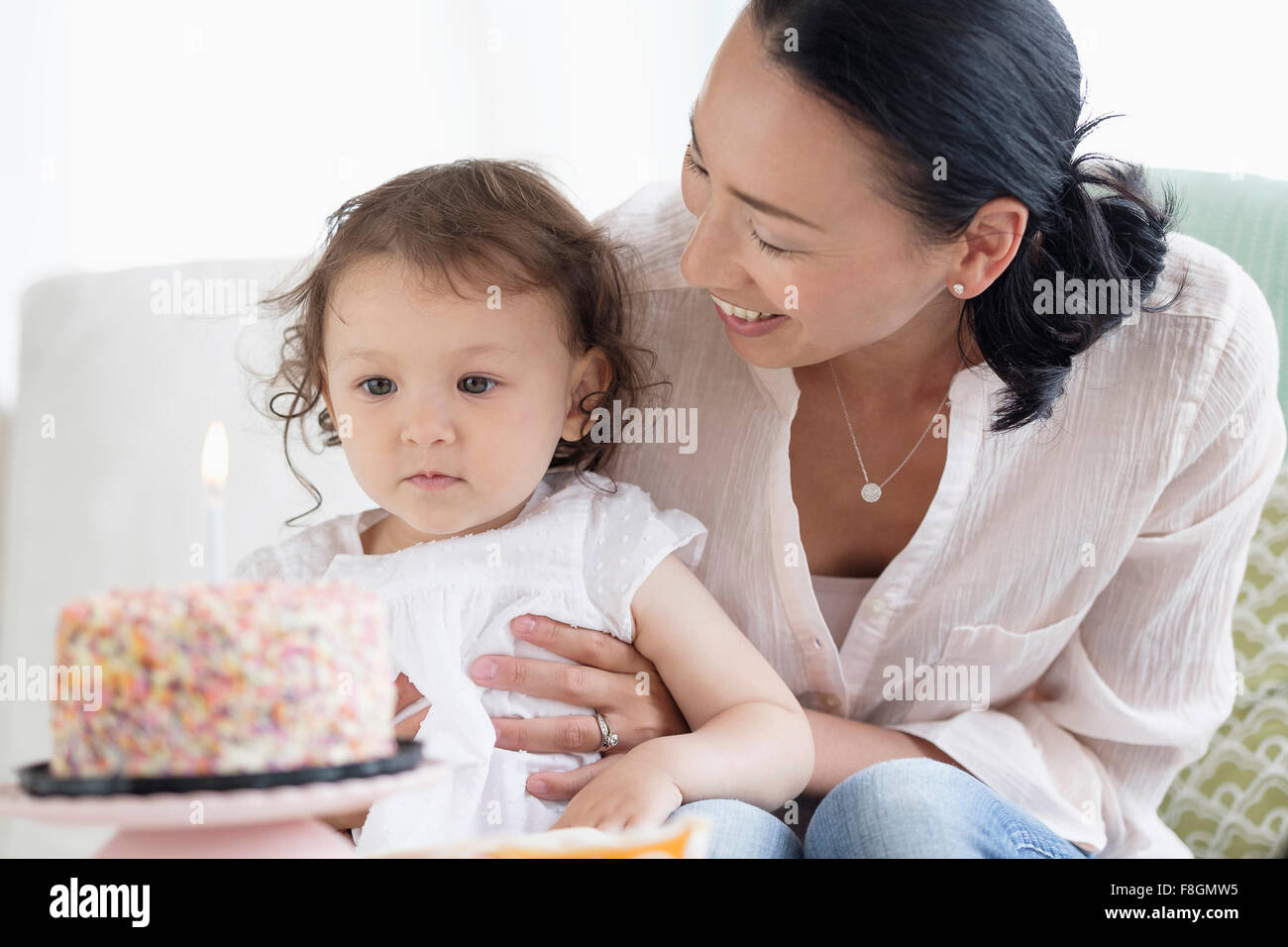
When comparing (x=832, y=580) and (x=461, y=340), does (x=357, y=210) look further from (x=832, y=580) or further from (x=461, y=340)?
(x=832, y=580)

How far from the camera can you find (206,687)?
1.90 ft

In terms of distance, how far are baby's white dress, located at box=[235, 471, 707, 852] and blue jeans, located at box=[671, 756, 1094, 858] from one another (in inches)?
8.3

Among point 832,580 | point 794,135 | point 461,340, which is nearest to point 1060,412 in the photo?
point 832,580

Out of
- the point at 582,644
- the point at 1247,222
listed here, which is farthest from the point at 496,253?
the point at 1247,222

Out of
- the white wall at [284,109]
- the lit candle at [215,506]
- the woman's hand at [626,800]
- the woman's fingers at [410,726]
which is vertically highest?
the white wall at [284,109]

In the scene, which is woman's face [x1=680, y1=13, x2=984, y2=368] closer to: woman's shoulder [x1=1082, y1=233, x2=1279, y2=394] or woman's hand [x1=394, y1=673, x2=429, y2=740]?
woman's shoulder [x1=1082, y1=233, x2=1279, y2=394]

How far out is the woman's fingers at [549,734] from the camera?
1110mm

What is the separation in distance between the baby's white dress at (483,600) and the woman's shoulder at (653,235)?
0.28 meters

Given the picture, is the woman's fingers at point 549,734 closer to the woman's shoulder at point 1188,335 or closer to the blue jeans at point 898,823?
the blue jeans at point 898,823

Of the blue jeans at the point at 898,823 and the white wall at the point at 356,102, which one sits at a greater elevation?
the white wall at the point at 356,102

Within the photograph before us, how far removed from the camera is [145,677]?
22.7 inches

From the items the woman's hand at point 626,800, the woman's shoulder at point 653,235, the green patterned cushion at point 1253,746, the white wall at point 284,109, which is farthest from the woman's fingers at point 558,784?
the white wall at point 284,109

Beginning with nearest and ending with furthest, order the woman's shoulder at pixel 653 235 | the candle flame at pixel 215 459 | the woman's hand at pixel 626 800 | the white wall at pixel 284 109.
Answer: the candle flame at pixel 215 459
the woman's hand at pixel 626 800
the woman's shoulder at pixel 653 235
the white wall at pixel 284 109

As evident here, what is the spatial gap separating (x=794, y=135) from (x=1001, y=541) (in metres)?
0.54
